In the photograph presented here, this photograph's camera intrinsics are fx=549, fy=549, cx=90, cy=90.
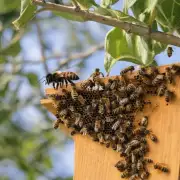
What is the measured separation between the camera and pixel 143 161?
2.44 m

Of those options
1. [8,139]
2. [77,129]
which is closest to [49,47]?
[8,139]

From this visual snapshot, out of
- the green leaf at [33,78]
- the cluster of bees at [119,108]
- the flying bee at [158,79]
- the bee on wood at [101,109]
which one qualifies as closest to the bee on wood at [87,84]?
the cluster of bees at [119,108]

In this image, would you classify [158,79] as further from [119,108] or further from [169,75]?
[119,108]

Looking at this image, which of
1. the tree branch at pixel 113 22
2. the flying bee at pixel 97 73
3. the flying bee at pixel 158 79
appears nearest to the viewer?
the tree branch at pixel 113 22

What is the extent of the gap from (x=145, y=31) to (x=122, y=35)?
0.27m

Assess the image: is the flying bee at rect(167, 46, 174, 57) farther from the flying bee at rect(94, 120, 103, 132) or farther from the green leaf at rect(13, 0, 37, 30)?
the green leaf at rect(13, 0, 37, 30)

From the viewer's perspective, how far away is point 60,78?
8.80 ft

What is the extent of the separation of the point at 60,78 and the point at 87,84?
6.1 inches

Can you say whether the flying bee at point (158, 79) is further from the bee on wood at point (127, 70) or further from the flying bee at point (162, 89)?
the bee on wood at point (127, 70)

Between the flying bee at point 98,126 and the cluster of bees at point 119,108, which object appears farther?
the flying bee at point 98,126

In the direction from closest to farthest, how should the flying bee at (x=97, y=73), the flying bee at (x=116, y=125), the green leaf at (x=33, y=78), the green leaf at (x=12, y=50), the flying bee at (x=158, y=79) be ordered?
the flying bee at (x=158, y=79), the flying bee at (x=116, y=125), the flying bee at (x=97, y=73), the green leaf at (x=12, y=50), the green leaf at (x=33, y=78)

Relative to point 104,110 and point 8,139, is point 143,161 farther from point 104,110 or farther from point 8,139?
point 8,139

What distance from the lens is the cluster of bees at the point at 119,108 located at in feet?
7.97

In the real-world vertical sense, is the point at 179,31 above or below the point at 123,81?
above
